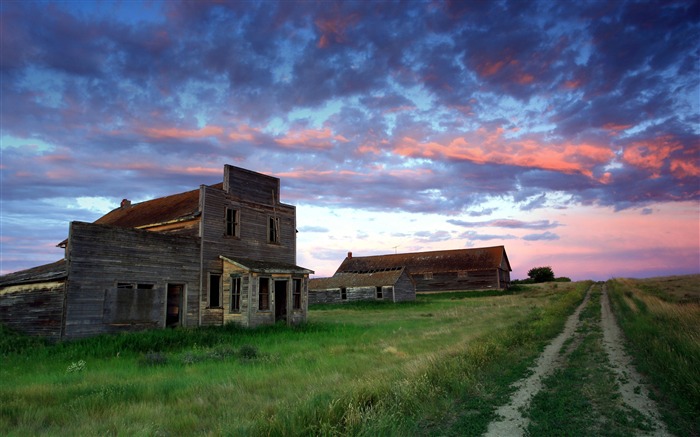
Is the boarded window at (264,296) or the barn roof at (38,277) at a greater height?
the barn roof at (38,277)

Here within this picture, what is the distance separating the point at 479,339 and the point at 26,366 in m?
13.6

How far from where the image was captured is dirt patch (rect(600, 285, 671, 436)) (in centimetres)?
677

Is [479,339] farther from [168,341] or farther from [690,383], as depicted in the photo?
[168,341]

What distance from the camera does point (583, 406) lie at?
735cm

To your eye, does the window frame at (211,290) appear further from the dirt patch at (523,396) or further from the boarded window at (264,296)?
the dirt patch at (523,396)

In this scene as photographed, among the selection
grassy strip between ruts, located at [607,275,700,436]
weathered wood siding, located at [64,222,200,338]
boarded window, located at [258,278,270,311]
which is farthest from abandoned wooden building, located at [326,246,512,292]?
grassy strip between ruts, located at [607,275,700,436]

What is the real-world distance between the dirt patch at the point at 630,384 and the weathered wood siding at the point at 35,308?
56.9 ft

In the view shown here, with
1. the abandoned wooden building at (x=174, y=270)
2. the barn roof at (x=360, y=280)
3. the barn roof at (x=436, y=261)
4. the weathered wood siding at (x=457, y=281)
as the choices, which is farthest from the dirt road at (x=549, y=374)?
the barn roof at (x=436, y=261)

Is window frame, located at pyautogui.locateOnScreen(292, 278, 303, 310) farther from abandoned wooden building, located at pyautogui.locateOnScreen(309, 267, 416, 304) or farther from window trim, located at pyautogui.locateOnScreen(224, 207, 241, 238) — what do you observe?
abandoned wooden building, located at pyautogui.locateOnScreen(309, 267, 416, 304)

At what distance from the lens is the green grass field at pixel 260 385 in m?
6.47

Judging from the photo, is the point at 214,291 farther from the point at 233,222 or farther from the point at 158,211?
the point at 158,211

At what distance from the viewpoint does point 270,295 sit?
861 inches

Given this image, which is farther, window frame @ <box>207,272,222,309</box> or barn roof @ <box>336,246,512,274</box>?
barn roof @ <box>336,246,512,274</box>

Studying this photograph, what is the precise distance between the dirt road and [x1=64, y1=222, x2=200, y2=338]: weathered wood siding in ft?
49.2
